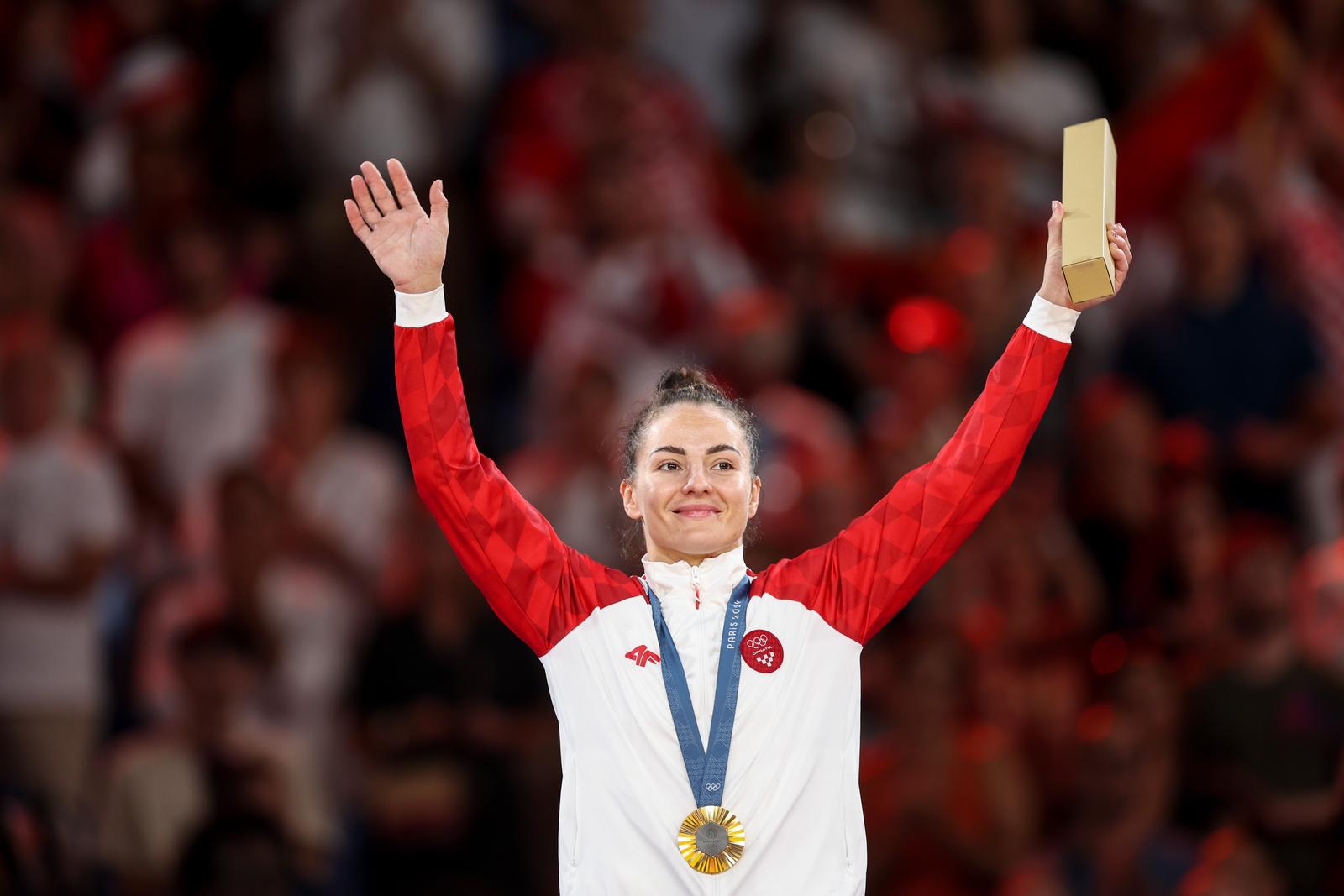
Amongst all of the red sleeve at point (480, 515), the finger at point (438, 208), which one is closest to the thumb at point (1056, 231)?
the red sleeve at point (480, 515)

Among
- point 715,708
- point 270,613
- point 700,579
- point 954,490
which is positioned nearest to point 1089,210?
point 954,490

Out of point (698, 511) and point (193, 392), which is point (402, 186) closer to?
point (698, 511)

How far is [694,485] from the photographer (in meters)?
3.86

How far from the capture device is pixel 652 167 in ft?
27.4

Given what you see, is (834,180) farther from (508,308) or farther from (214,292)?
(214,292)

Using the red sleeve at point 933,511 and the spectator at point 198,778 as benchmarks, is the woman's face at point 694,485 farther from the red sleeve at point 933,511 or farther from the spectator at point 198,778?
the spectator at point 198,778

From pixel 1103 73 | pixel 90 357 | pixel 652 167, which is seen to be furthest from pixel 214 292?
pixel 1103 73

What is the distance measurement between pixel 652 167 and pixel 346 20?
169cm

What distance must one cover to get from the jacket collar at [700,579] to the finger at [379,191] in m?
0.96

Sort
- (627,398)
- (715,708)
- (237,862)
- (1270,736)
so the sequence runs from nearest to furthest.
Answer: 1. (715,708)
2. (237,862)
3. (1270,736)
4. (627,398)

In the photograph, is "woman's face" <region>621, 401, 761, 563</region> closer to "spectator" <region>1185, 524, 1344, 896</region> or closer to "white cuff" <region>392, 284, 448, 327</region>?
"white cuff" <region>392, 284, 448, 327</region>

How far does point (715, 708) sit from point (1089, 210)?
1303 millimetres

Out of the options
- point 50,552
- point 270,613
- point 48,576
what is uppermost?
point 50,552

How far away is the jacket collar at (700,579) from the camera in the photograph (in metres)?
3.86
